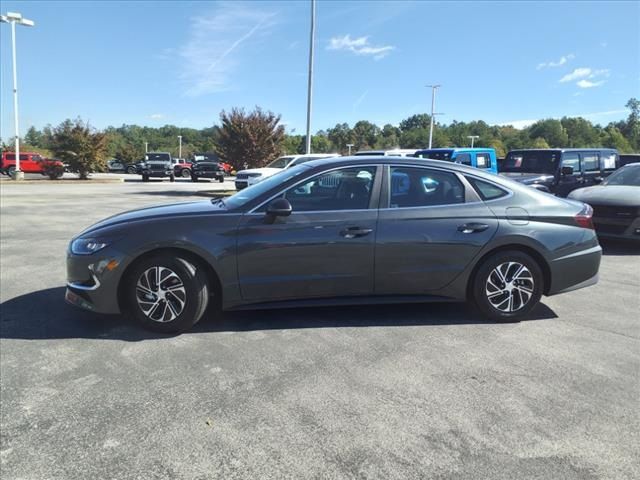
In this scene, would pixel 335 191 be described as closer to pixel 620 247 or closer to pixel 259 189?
pixel 259 189

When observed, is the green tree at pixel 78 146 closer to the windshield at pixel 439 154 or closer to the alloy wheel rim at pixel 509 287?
the windshield at pixel 439 154

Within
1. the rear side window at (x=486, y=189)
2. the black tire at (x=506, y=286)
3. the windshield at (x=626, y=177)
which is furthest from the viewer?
the windshield at (x=626, y=177)

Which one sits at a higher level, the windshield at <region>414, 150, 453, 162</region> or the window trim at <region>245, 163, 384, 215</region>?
the windshield at <region>414, 150, 453, 162</region>

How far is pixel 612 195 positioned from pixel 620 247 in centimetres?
117

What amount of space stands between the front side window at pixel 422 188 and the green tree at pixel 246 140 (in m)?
20.7

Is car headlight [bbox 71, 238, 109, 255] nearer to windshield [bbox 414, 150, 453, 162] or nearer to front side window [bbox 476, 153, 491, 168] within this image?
windshield [bbox 414, 150, 453, 162]

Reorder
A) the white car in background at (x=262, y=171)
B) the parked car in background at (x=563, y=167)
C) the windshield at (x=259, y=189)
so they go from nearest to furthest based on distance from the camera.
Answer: the windshield at (x=259, y=189) → the parked car in background at (x=563, y=167) → the white car in background at (x=262, y=171)

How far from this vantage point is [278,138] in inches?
1000

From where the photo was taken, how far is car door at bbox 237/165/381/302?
4.13m

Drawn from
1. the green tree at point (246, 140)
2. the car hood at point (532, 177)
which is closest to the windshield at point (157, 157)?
the green tree at point (246, 140)

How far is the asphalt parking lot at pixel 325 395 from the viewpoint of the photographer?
247 centimetres

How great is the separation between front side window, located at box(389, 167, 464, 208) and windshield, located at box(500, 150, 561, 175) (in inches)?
405

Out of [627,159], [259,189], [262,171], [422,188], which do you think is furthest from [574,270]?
[627,159]

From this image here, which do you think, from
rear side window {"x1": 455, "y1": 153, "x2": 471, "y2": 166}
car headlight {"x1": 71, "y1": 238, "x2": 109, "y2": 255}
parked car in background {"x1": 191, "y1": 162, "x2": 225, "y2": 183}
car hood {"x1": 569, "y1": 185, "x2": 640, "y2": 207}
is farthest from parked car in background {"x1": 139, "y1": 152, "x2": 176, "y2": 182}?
car headlight {"x1": 71, "y1": 238, "x2": 109, "y2": 255}
